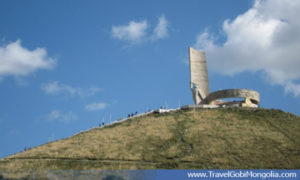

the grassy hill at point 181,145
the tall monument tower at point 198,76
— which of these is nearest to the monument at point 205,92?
the tall monument tower at point 198,76

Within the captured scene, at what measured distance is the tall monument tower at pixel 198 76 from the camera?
235ft

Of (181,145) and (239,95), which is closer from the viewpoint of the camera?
(181,145)

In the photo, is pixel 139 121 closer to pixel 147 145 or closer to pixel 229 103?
pixel 147 145

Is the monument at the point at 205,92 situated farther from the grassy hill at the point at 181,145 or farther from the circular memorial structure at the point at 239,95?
the grassy hill at the point at 181,145

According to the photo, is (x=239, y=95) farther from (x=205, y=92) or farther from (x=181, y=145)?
(x=181, y=145)

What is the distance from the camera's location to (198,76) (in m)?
73.2

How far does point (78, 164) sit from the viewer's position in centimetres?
4691

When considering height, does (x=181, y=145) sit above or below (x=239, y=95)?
below

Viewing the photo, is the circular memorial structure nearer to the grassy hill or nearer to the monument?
the monument

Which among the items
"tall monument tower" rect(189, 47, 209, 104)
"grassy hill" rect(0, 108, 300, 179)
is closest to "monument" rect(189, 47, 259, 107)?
"tall monument tower" rect(189, 47, 209, 104)

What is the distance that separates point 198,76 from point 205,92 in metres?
2.93

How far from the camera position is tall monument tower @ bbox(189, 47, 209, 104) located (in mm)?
71750

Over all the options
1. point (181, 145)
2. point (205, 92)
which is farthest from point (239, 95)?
point (181, 145)

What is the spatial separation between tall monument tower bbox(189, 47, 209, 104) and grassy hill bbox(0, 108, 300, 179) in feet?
25.4
